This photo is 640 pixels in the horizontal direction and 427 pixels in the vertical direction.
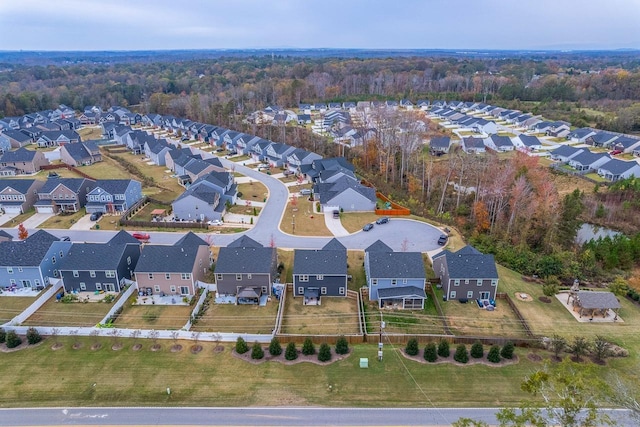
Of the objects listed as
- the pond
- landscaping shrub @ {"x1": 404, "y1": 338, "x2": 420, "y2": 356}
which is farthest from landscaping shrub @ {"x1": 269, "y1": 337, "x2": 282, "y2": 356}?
the pond

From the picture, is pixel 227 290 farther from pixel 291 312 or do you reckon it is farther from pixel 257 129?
pixel 257 129

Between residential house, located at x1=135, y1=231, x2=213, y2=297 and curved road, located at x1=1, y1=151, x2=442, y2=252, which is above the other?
residential house, located at x1=135, y1=231, x2=213, y2=297

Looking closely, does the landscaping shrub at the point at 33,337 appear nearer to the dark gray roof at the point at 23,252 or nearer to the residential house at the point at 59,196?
the dark gray roof at the point at 23,252

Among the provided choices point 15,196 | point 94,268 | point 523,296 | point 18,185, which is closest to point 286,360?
point 94,268

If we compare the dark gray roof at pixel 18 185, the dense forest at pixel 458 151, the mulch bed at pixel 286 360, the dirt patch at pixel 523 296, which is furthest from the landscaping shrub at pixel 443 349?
the dark gray roof at pixel 18 185

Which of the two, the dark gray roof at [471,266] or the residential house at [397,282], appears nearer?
the residential house at [397,282]

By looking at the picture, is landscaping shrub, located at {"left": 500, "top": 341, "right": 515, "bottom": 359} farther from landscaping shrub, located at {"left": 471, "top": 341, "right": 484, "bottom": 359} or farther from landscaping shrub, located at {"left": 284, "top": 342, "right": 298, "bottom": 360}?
landscaping shrub, located at {"left": 284, "top": 342, "right": 298, "bottom": 360}
